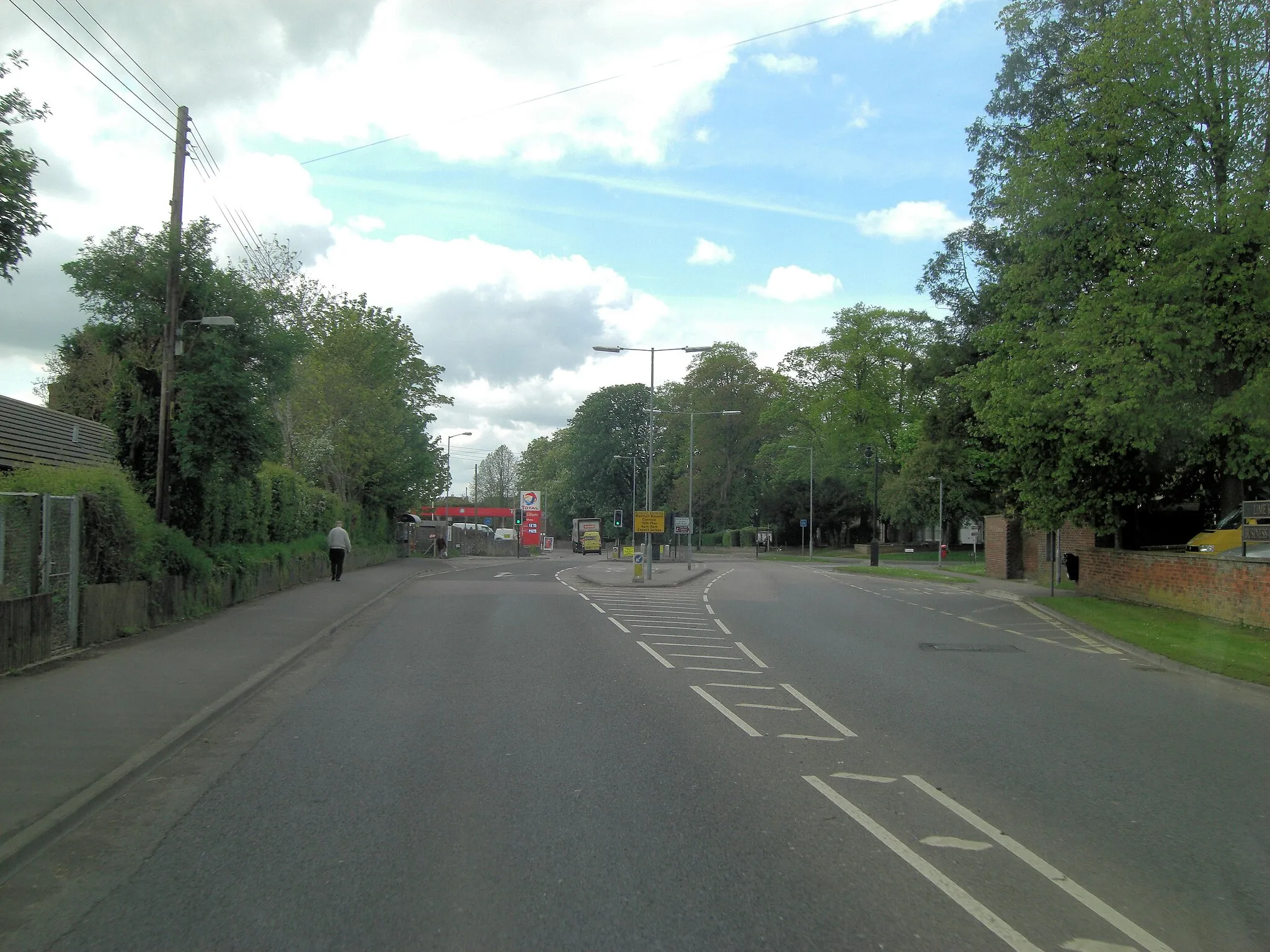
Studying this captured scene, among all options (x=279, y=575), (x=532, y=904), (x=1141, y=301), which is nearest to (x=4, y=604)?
(x=532, y=904)

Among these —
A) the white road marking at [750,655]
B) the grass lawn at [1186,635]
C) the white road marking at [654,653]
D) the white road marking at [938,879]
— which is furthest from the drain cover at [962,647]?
the white road marking at [938,879]

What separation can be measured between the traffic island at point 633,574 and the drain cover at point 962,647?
51.6ft

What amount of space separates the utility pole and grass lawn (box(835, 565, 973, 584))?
2705 cm

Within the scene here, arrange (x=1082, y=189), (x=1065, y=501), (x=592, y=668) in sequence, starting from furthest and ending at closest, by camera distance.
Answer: (x=1065, y=501)
(x=1082, y=189)
(x=592, y=668)

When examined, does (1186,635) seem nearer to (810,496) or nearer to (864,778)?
(864,778)

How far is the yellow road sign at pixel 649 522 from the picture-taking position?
35.7 meters

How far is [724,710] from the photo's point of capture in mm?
9758

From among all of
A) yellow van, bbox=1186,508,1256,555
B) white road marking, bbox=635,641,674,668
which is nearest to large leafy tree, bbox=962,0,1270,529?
yellow van, bbox=1186,508,1256,555

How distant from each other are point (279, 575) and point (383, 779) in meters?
19.1

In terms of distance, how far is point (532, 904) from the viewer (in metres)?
4.71

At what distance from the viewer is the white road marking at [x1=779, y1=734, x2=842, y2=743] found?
8.48m

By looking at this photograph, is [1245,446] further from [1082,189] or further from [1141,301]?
[1082,189]

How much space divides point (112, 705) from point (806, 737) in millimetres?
6448

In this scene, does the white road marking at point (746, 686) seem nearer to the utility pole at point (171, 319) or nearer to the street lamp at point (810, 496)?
the utility pole at point (171, 319)
